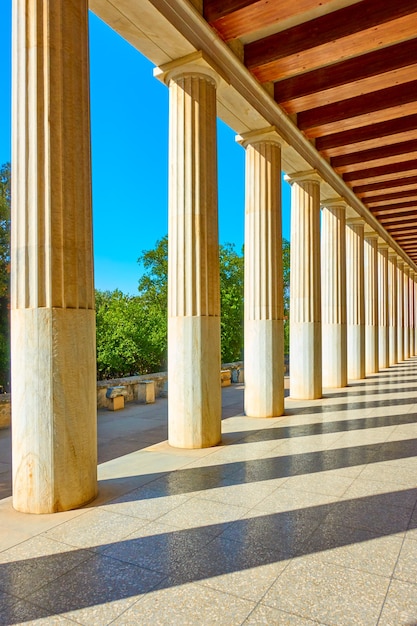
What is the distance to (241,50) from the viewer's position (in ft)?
45.1

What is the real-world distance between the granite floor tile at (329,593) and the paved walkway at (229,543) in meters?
0.02

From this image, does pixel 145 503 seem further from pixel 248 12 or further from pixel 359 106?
pixel 359 106

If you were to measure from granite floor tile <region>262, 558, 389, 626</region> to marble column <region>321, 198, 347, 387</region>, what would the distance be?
19112 mm

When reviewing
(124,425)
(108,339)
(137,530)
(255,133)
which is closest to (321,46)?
(255,133)

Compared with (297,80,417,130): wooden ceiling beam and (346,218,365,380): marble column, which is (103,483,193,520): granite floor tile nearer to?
(297,80,417,130): wooden ceiling beam

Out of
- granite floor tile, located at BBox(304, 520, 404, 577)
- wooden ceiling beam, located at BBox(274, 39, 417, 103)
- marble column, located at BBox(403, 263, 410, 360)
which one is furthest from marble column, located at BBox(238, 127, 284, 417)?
marble column, located at BBox(403, 263, 410, 360)

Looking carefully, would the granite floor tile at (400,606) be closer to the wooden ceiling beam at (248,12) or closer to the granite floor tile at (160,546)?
the granite floor tile at (160,546)

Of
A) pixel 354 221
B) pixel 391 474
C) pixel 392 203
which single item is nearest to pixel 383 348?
pixel 354 221

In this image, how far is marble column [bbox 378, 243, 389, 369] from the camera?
127ft

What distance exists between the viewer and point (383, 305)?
129 ft

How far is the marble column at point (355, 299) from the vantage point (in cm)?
2881

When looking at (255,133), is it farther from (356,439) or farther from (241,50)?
(356,439)

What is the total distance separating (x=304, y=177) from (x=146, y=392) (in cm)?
1326

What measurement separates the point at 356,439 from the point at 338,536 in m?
6.48
